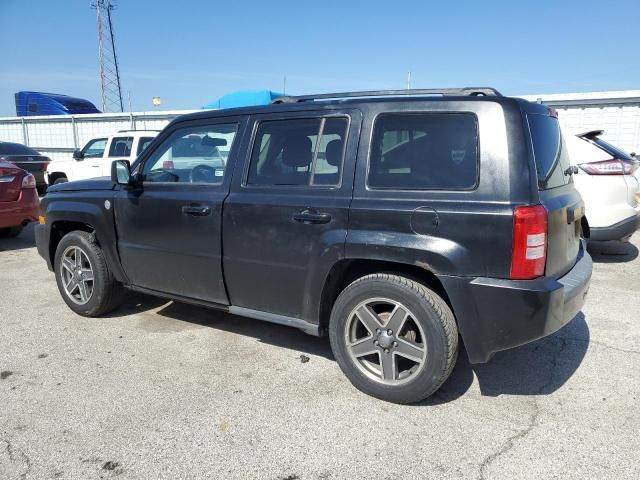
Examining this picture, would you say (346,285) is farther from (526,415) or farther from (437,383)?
(526,415)

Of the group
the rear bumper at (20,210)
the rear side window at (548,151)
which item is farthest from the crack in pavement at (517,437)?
the rear bumper at (20,210)

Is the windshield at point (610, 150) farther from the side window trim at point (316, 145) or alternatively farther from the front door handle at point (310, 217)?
the front door handle at point (310, 217)

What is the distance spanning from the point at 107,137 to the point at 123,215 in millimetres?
7750

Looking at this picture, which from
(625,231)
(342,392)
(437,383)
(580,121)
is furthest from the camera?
(580,121)

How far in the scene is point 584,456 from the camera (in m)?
2.58

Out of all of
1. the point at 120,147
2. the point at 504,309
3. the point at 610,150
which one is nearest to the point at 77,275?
the point at 504,309

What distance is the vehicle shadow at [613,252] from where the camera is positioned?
6.77m

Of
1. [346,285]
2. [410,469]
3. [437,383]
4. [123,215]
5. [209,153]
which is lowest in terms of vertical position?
[410,469]

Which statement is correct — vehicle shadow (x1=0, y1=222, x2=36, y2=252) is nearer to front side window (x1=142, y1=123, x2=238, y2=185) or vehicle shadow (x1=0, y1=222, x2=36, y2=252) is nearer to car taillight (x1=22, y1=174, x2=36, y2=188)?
car taillight (x1=22, y1=174, x2=36, y2=188)

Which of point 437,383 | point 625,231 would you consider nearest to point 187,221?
point 437,383

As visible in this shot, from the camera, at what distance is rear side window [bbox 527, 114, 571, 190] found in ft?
9.45

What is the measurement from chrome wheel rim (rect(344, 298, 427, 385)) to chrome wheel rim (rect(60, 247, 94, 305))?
8.77 feet

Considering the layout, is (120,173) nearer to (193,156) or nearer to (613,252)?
(193,156)

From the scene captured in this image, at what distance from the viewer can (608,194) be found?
614 cm
